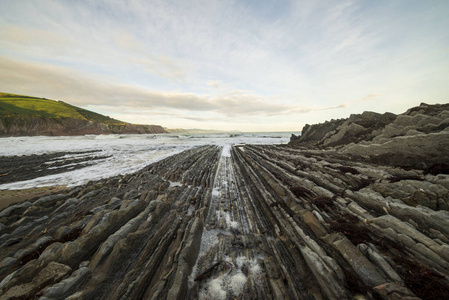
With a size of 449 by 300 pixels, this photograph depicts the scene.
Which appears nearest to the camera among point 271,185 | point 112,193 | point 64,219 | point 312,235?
point 312,235

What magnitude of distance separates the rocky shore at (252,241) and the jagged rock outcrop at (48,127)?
9611 centimetres

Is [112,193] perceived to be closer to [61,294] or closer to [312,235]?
[61,294]

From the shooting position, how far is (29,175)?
13602mm

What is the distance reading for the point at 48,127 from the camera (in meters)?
71.1

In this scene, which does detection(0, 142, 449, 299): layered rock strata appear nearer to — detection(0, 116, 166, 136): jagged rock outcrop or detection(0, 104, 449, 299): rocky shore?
detection(0, 104, 449, 299): rocky shore

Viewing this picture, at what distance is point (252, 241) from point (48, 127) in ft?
356

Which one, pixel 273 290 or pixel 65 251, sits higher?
pixel 65 251

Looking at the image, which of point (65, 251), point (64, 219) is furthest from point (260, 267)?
point (64, 219)

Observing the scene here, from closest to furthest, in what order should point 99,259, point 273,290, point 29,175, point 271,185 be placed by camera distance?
1. point 273,290
2. point 99,259
3. point 271,185
4. point 29,175

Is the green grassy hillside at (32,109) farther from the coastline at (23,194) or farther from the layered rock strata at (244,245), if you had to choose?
the layered rock strata at (244,245)

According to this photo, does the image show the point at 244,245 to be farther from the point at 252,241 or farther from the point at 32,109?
the point at 32,109

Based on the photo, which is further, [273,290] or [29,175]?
[29,175]

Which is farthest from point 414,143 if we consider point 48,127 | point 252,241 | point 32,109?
point 32,109

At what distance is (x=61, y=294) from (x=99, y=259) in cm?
99
